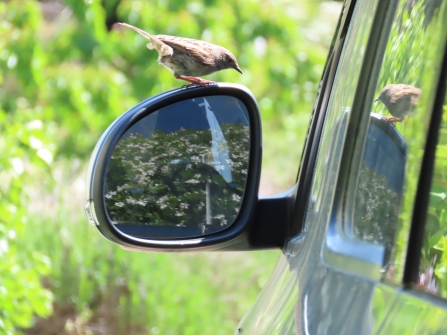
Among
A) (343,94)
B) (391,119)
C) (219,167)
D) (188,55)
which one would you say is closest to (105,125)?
(188,55)

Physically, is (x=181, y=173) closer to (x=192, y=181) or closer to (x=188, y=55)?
(x=192, y=181)

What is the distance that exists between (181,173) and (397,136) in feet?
3.55

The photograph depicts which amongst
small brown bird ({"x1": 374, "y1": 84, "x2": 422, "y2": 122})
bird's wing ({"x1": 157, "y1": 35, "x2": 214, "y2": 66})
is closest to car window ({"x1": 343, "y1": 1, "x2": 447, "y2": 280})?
small brown bird ({"x1": 374, "y1": 84, "x2": 422, "y2": 122})

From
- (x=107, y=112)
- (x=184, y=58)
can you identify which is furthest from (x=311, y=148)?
(x=107, y=112)

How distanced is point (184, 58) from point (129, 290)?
315 centimetres

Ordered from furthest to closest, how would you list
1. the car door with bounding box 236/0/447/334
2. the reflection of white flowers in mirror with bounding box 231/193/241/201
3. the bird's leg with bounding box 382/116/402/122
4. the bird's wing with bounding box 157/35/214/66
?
1. the bird's wing with bounding box 157/35/214/66
2. the reflection of white flowers in mirror with bounding box 231/193/241/201
3. the bird's leg with bounding box 382/116/402/122
4. the car door with bounding box 236/0/447/334

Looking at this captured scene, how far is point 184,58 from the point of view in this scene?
3.28 meters

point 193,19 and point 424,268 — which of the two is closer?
point 424,268

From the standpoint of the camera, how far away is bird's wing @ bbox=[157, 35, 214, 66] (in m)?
3.27

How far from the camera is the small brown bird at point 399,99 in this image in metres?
1.22

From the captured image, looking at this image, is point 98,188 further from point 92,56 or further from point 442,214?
point 92,56

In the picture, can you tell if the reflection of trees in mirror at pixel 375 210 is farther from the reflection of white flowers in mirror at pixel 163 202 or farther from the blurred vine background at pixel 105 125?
the blurred vine background at pixel 105 125

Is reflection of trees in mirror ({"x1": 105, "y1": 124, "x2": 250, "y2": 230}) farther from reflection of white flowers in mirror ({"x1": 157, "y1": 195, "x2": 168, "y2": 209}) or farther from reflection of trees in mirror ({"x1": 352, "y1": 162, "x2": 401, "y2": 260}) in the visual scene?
reflection of trees in mirror ({"x1": 352, "y1": 162, "x2": 401, "y2": 260})

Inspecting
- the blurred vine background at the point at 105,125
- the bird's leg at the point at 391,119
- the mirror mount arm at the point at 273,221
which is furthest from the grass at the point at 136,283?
the bird's leg at the point at 391,119
